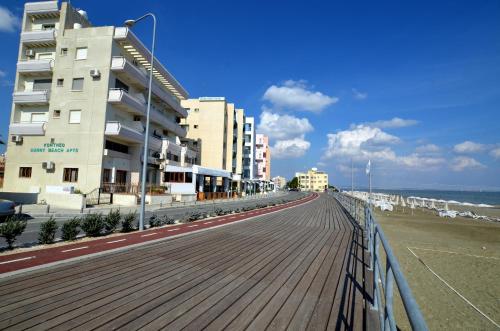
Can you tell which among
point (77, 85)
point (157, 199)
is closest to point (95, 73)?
point (77, 85)

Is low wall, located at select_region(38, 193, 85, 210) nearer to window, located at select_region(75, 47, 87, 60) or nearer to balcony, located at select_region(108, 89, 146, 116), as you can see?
balcony, located at select_region(108, 89, 146, 116)

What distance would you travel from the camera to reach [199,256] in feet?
21.4

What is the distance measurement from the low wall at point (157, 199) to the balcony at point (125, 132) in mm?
6178

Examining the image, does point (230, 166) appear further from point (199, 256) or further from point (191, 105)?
point (199, 256)

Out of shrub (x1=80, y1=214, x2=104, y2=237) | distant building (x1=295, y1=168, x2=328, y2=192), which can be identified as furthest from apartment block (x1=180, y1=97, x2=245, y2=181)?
distant building (x1=295, y1=168, x2=328, y2=192)

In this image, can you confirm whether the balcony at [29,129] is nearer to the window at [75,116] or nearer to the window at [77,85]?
the window at [75,116]

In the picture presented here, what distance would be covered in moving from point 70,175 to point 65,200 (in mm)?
5575

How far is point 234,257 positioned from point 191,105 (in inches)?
2087

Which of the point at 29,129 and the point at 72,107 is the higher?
the point at 72,107

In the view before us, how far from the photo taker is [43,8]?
2769cm

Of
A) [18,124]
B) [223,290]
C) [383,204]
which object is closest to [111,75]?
[18,124]

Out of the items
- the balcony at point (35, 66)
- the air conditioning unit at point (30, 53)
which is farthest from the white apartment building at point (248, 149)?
the balcony at point (35, 66)

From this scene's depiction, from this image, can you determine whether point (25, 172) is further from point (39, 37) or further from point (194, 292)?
point (194, 292)

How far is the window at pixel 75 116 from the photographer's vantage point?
1000 inches
